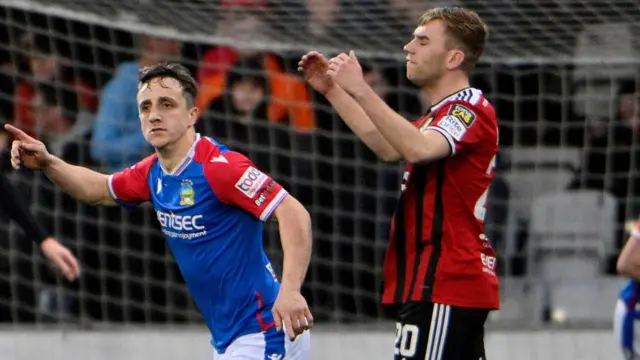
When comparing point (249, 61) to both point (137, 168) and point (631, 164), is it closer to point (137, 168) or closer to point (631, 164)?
point (631, 164)

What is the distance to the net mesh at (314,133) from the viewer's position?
8.69 metres

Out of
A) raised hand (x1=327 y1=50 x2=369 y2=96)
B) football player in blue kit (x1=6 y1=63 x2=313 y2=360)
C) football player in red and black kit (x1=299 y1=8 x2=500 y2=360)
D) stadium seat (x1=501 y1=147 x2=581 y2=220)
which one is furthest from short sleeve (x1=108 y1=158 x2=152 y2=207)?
stadium seat (x1=501 y1=147 x2=581 y2=220)

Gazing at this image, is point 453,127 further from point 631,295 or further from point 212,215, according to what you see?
point 631,295

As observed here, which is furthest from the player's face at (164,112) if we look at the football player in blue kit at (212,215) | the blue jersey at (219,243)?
the blue jersey at (219,243)

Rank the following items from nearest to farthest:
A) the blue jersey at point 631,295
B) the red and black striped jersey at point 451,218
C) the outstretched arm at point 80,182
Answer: the red and black striped jersey at point 451,218 → the outstretched arm at point 80,182 → the blue jersey at point 631,295

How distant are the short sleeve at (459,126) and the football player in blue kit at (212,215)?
631 millimetres

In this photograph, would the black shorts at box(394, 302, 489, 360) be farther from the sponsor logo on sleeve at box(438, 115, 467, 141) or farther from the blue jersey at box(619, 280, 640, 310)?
the blue jersey at box(619, 280, 640, 310)

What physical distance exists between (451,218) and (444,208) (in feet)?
0.15

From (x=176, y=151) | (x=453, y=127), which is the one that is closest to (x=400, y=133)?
(x=453, y=127)

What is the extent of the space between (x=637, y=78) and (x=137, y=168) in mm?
4527

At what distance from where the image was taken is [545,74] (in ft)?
30.0

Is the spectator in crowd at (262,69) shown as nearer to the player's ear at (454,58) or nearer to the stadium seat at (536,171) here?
the stadium seat at (536,171)

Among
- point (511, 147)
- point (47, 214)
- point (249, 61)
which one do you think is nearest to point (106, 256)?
point (47, 214)

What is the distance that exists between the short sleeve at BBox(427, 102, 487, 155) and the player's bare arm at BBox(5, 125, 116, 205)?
1.45 meters
